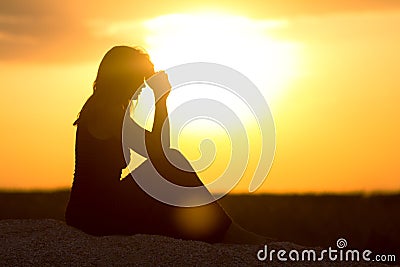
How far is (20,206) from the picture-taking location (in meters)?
19.1

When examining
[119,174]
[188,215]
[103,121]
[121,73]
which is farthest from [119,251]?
[121,73]

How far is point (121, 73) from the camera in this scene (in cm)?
1404

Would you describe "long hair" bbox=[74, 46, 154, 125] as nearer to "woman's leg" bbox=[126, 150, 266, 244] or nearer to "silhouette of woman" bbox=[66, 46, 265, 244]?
"silhouette of woman" bbox=[66, 46, 265, 244]

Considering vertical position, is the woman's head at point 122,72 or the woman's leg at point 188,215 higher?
the woman's head at point 122,72

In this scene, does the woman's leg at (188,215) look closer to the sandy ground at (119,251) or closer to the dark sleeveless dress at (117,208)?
the dark sleeveless dress at (117,208)

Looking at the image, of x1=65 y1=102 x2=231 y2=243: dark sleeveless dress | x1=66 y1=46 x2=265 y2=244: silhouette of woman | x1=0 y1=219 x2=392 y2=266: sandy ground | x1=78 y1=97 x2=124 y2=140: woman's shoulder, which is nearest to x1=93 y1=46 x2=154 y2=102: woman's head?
x1=66 y1=46 x2=265 y2=244: silhouette of woman

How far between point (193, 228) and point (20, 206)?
637 centimetres

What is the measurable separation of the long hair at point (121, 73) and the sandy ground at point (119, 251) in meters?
2.09

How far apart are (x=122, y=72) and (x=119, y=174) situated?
1515 millimetres

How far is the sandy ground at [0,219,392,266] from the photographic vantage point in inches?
478

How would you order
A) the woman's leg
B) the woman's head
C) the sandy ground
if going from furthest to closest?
the woman's head → the woman's leg → the sandy ground

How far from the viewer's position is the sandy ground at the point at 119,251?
12.1 m

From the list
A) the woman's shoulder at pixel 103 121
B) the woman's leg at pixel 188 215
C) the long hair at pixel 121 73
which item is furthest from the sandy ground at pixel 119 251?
the long hair at pixel 121 73

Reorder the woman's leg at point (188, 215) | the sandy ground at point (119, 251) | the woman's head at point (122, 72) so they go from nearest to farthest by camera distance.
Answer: the sandy ground at point (119, 251)
the woman's leg at point (188, 215)
the woman's head at point (122, 72)
